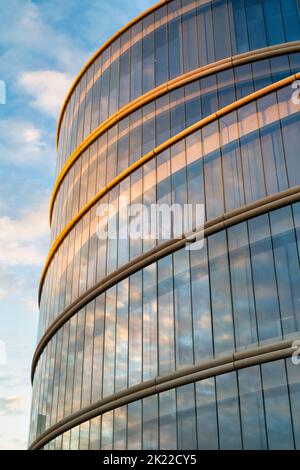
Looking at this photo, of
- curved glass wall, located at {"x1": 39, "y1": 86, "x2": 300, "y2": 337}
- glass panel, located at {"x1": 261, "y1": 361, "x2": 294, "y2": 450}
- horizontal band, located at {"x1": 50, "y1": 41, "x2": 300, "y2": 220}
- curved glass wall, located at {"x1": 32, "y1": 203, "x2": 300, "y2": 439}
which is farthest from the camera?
horizontal band, located at {"x1": 50, "y1": 41, "x2": 300, "y2": 220}

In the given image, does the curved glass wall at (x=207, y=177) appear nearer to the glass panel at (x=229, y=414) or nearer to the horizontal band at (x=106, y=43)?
the glass panel at (x=229, y=414)

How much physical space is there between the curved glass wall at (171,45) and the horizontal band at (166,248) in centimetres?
958

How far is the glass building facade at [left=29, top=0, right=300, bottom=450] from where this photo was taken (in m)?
22.5

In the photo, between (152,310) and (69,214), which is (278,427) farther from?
(69,214)

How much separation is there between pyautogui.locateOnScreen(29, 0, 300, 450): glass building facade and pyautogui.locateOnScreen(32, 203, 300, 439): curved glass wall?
0.06m

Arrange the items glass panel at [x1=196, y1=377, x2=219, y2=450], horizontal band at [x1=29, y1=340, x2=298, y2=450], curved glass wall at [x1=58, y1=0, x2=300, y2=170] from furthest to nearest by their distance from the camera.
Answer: curved glass wall at [x1=58, y1=0, x2=300, y2=170], glass panel at [x1=196, y1=377, x2=219, y2=450], horizontal band at [x1=29, y1=340, x2=298, y2=450]

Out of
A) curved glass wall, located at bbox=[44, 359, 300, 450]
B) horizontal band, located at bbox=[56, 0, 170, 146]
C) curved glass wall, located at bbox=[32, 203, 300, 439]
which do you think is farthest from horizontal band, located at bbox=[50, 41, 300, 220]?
curved glass wall, located at bbox=[44, 359, 300, 450]

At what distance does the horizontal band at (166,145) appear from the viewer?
2644cm

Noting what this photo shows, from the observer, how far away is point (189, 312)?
24906 mm

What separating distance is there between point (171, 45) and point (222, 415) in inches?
778

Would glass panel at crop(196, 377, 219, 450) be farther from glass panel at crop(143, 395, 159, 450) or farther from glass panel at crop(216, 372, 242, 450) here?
glass panel at crop(143, 395, 159, 450)

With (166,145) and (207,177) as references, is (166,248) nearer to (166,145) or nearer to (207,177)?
(207,177)

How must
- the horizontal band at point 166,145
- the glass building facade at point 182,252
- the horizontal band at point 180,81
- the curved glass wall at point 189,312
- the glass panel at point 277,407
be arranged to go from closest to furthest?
the glass panel at point 277,407
the glass building facade at point 182,252
the curved glass wall at point 189,312
the horizontal band at point 166,145
the horizontal band at point 180,81

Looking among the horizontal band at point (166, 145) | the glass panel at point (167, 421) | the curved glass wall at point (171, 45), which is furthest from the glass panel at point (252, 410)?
the curved glass wall at point (171, 45)
